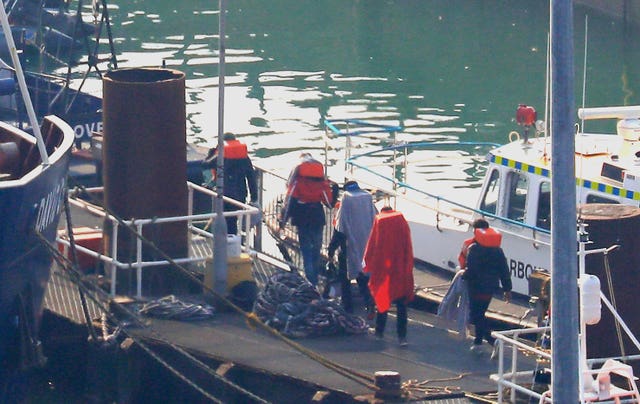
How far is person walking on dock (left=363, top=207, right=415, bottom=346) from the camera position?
12.5m

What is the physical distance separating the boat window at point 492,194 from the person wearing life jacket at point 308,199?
6.75ft

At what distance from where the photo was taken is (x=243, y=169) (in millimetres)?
15586

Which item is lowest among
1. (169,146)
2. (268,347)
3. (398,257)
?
(268,347)

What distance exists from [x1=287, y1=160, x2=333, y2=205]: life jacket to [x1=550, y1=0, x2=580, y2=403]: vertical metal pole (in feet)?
20.6

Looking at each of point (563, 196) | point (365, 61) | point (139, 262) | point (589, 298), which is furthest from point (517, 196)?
point (365, 61)

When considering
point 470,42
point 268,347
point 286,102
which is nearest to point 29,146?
point 268,347

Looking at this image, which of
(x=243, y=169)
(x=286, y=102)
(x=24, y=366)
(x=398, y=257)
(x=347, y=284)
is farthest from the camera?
(x=286, y=102)

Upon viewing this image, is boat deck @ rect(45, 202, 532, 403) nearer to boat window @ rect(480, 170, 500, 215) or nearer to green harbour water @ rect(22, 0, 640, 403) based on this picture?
boat window @ rect(480, 170, 500, 215)

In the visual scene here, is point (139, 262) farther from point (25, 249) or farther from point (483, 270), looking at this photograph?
point (483, 270)

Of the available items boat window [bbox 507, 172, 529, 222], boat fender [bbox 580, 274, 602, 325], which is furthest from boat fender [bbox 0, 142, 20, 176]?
boat fender [bbox 580, 274, 602, 325]

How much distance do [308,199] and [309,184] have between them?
17 cm

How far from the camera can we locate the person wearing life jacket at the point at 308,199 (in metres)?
14.0

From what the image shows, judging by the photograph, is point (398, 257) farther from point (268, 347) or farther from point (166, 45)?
point (166, 45)

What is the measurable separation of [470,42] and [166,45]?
9.59m
